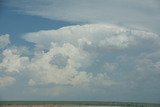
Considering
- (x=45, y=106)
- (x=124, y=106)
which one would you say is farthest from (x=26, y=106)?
(x=124, y=106)

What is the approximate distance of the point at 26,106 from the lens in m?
55.2

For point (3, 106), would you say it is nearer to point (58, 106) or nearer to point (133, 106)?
point (58, 106)

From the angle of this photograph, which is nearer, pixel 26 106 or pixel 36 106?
pixel 26 106

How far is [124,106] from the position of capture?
194ft

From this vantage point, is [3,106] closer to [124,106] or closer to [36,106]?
[36,106]

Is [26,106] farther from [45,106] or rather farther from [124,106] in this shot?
[124,106]

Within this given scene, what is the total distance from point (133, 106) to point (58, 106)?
1126 cm

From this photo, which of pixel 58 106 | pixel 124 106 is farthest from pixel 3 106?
pixel 124 106

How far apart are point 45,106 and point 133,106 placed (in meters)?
13.3

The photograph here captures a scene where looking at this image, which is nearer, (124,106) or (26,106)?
A: (26,106)

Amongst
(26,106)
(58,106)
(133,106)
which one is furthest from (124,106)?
(26,106)

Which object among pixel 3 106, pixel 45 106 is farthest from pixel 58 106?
pixel 3 106

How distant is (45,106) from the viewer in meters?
57.2

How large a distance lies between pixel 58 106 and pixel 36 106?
15.9ft
